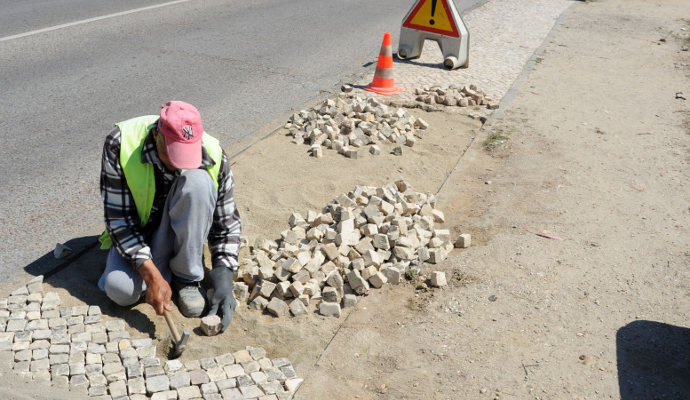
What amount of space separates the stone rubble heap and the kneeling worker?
276 millimetres

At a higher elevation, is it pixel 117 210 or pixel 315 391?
pixel 117 210

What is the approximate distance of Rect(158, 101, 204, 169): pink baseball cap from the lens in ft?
10.3

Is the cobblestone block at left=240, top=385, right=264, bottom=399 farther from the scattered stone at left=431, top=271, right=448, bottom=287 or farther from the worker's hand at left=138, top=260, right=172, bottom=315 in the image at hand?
the scattered stone at left=431, top=271, right=448, bottom=287

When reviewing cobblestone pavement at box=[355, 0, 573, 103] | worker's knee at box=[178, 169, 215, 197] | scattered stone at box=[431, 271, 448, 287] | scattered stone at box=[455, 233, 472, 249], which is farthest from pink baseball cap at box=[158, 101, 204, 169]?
cobblestone pavement at box=[355, 0, 573, 103]

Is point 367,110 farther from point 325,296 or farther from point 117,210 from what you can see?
point 117,210

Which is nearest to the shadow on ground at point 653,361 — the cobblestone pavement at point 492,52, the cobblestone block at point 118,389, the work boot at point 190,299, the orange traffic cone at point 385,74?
the work boot at point 190,299

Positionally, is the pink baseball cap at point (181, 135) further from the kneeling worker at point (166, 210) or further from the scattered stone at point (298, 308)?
the scattered stone at point (298, 308)

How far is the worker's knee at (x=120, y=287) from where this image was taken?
3502mm

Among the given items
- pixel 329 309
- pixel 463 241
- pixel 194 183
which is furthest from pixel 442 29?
pixel 194 183

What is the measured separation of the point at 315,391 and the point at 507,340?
1.18 metres

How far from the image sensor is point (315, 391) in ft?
10.3

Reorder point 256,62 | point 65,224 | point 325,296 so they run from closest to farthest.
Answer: point 325,296 < point 65,224 < point 256,62

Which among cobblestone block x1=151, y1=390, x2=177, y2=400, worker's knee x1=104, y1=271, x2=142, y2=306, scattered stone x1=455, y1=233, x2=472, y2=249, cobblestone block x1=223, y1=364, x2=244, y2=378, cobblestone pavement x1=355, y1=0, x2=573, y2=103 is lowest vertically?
cobblestone pavement x1=355, y1=0, x2=573, y2=103

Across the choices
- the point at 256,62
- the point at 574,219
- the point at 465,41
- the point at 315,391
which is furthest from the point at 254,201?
the point at 465,41
